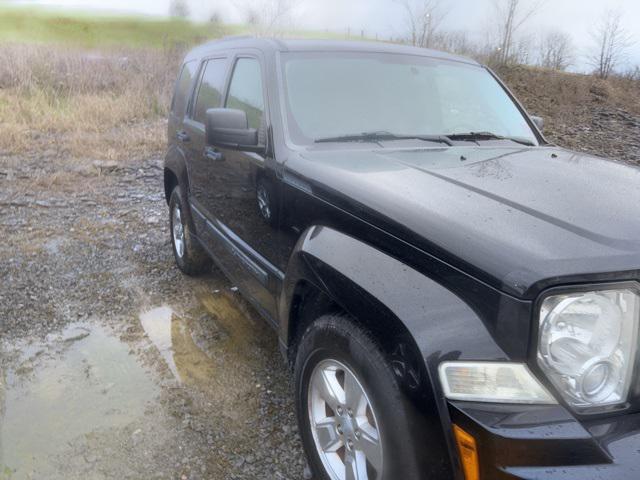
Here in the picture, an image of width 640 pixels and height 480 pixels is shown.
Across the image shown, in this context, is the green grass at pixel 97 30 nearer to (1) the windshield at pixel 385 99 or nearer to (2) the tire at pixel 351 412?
(1) the windshield at pixel 385 99

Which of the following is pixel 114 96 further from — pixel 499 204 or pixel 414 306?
pixel 414 306

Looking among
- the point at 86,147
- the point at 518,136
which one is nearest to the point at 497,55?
the point at 86,147

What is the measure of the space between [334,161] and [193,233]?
2097 mm

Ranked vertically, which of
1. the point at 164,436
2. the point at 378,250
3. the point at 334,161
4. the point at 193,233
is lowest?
the point at 164,436

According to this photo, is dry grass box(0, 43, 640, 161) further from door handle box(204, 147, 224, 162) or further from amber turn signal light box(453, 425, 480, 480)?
amber turn signal light box(453, 425, 480, 480)

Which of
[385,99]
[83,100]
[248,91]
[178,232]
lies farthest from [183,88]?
[83,100]

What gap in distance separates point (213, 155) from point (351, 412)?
6.69 ft

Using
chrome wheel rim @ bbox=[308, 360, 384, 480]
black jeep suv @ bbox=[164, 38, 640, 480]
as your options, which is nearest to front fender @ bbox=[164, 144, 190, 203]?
black jeep suv @ bbox=[164, 38, 640, 480]

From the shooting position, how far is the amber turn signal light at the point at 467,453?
4.49ft

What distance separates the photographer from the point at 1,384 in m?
3.00

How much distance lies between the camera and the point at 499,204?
5.77ft

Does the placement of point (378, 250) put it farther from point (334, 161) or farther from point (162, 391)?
point (162, 391)

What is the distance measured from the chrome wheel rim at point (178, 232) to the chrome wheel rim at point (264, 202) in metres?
1.88

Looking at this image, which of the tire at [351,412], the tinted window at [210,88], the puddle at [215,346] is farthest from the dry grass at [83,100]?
the tire at [351,412]
